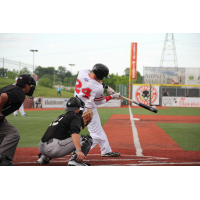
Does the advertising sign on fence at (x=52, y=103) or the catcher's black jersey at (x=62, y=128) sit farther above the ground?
the catcher's black jersey at (x=62, y=128)

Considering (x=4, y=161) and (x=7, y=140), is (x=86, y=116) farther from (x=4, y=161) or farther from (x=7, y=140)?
(x=4, y=161)

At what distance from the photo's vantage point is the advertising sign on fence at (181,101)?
123 feet

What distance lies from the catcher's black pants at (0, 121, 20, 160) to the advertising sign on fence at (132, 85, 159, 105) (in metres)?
34.1

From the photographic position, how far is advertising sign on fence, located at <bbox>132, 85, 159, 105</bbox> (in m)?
37.5

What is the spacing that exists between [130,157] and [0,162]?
2.71 m

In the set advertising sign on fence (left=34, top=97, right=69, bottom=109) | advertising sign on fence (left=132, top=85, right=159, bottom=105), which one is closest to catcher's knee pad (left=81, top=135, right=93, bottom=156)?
advertising sign on fence (left=34, top=97, right=69, bottom=109)

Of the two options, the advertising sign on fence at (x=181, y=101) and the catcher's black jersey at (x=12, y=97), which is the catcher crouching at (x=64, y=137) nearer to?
the catcher's black jersey at (x=12, y=97)

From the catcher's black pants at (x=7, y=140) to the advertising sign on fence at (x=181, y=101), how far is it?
35.6 meters

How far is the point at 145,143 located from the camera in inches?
280

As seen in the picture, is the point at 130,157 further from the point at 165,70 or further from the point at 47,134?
the point at 165,70

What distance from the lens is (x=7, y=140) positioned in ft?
13.3

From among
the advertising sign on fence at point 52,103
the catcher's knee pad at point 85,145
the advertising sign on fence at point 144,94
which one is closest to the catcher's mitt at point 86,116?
the catcher's knee pad at point 85,145

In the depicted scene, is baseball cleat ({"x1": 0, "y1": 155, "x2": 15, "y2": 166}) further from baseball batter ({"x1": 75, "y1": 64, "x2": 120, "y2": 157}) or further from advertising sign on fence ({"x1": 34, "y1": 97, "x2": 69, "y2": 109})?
advertising sign on fence ({"x1": 34, "y1": 97, "x2": 69, "y2": 109})

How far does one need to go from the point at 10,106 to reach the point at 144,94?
35083 millimetres
